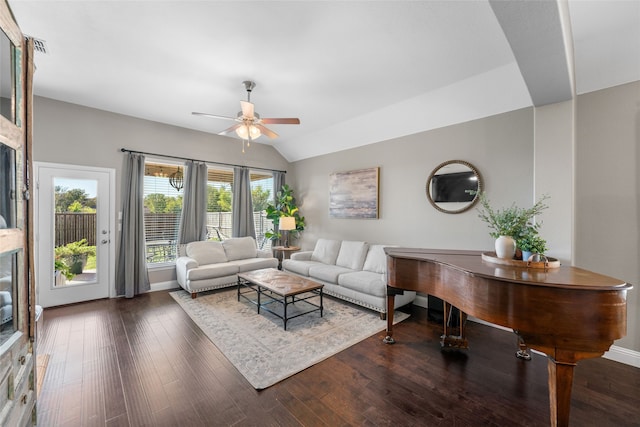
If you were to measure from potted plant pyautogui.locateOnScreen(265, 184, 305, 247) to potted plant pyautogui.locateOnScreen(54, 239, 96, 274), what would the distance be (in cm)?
316

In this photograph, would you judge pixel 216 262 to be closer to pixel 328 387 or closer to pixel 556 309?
pixel 328 387

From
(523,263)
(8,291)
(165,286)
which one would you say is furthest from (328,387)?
(165,286)

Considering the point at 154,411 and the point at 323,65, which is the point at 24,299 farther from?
the point at 323,65

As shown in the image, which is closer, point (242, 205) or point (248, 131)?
point (248, 131)

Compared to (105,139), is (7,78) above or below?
below

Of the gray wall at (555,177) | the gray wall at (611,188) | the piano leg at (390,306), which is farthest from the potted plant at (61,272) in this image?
the gray wall at (611,188)

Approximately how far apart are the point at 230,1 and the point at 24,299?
2.41 m

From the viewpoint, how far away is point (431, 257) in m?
2.45

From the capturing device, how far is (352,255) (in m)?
4.57

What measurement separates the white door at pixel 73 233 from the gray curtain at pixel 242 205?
2113mm

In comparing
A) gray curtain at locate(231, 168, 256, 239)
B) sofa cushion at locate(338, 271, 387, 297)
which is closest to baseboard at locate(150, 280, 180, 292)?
gray curtain at locate(231, 168, 256, 239)

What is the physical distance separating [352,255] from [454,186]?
77.2 inches

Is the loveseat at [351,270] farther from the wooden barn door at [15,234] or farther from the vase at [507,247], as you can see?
the wooden barn door at [15,234]

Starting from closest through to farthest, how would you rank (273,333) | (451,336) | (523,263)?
(523,263), (451,336), (273,333)
